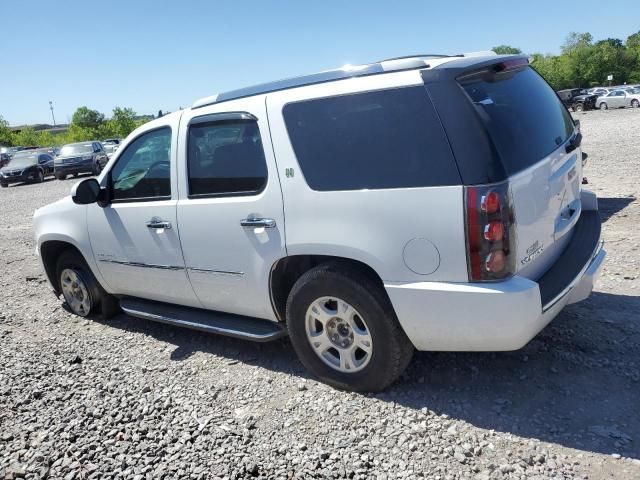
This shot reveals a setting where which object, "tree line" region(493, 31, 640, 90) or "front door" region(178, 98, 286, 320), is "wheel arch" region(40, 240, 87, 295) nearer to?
"front door" region(178, 98, 286, 320)

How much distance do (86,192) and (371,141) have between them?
8.67 ft

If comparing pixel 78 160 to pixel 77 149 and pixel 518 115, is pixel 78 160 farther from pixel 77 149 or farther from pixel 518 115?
pixel 518 115

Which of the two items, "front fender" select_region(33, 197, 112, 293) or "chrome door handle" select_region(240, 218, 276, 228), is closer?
"chrome door handle" select_region(240, 218, 276, 228)

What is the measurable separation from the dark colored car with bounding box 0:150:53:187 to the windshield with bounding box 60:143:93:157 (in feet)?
5.84

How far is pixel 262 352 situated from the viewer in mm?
4234

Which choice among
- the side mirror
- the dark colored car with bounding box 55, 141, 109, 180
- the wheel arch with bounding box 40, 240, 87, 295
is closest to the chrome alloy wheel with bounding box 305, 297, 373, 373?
the side mirror

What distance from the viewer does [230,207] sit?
3615mm

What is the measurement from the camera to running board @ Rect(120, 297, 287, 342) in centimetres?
374

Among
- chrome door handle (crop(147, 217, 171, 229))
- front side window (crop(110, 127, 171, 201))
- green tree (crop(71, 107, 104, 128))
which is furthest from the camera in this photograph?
green tree (crop(71, 107, 104, 128))

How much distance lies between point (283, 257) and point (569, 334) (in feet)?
7.08

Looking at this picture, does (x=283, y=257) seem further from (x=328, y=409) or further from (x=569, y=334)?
(x=569, y=334)

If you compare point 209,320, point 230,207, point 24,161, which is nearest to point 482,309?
point 230,207

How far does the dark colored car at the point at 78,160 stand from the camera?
81.3 feet

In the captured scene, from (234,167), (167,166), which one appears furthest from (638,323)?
(167,166)
